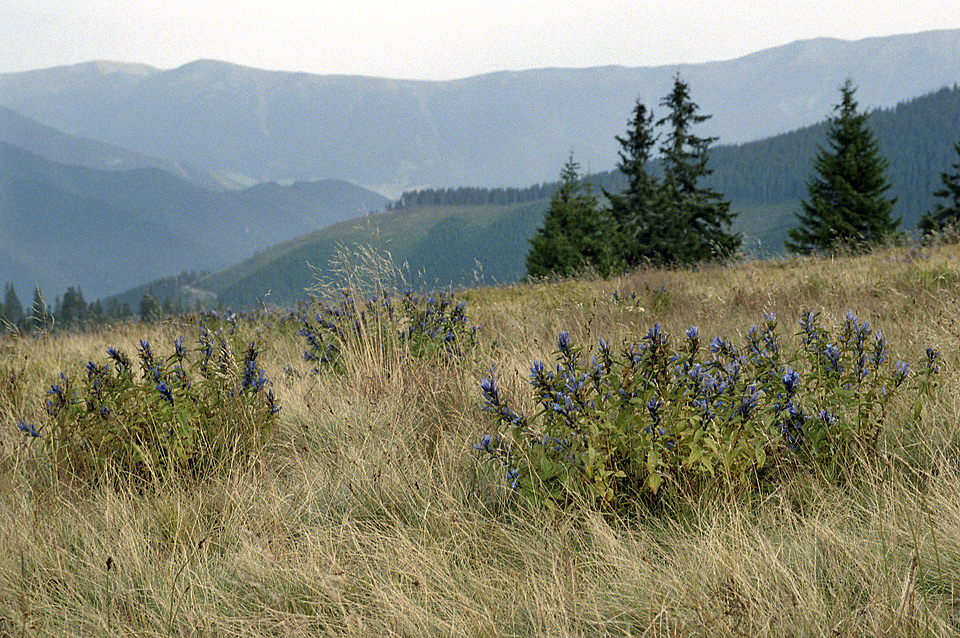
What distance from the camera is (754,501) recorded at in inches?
106

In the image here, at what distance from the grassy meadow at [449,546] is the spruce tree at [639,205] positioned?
87.5ft

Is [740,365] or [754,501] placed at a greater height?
[740,365]

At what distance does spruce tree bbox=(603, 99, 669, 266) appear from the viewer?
1187 inches

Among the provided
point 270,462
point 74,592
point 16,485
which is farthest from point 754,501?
point 16,485

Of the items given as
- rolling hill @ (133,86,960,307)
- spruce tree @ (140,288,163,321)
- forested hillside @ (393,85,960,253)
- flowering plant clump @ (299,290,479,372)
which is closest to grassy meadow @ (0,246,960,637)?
flowering plant clump @ (299,290,479,372)

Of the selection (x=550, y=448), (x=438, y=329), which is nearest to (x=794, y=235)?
(x=438, y=329)

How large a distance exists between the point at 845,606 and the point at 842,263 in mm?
8695

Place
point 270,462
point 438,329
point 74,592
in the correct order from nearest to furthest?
point 74,592 → point 270,462 → point 438,329

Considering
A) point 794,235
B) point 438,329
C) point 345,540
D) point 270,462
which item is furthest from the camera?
point 794,235

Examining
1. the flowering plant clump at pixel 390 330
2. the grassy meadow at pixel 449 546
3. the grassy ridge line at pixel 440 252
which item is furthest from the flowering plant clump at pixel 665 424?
the grassy ridge line at pixel 440 252

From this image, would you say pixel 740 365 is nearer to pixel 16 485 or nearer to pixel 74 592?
pixel 74 592

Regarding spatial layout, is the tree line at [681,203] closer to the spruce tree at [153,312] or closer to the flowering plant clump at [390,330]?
the spruce tree at [153,312]

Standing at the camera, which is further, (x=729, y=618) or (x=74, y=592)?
(x=74, y=592)

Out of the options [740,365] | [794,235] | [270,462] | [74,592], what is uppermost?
[794,235]
